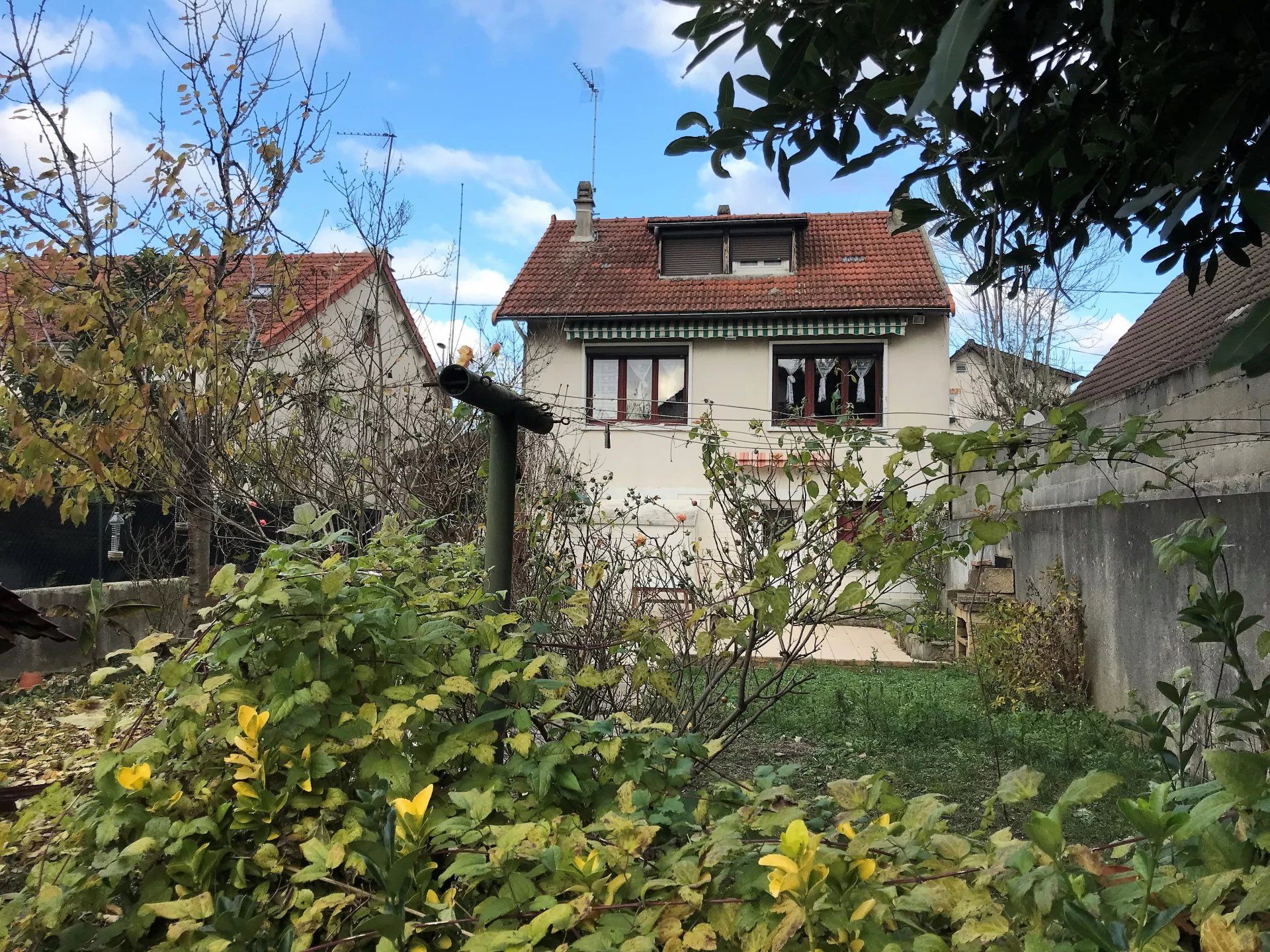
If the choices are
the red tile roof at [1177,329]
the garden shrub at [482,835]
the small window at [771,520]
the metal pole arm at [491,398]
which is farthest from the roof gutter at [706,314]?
the garden shrub at [482,835]

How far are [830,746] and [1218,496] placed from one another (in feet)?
8.77

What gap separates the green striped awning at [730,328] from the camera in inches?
548

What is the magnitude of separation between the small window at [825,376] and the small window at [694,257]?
2.23 meters

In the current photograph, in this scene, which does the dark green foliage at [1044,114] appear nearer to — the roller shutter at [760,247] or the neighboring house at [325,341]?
the neighboring house at [325,341]

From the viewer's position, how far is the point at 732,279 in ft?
49.3

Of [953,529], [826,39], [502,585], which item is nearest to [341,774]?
[502,585]

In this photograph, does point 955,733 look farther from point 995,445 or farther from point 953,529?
point 995,445

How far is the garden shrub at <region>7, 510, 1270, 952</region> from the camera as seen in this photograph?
3.51 ft

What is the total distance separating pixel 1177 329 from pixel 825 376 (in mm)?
6542

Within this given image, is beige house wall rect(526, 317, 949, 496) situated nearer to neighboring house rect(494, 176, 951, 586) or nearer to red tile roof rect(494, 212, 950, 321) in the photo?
A: neighboring house rect(494, 176, 951, 586)

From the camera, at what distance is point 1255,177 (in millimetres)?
1368

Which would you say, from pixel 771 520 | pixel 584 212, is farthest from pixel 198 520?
pixel 584 212

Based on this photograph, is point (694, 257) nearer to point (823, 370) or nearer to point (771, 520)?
point (823, 370)

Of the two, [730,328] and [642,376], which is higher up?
[730,328]
